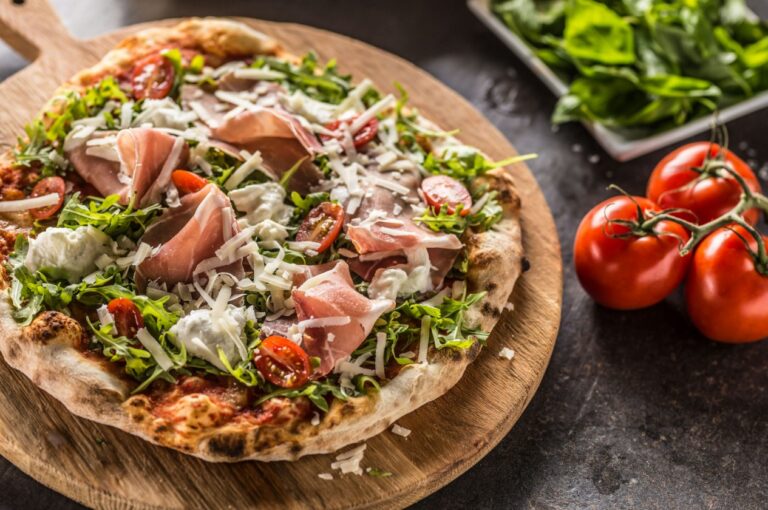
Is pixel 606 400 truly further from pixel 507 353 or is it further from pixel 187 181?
pixel 187 181

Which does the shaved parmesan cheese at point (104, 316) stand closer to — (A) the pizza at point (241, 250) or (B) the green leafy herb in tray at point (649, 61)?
(A) the pizza at point (241, 250)

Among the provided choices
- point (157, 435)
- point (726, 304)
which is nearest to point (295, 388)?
point (157, 435)

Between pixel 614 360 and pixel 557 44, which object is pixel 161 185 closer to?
pixel 614 360

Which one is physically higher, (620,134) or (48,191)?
(48,191)

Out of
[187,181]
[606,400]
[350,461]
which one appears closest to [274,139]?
[187,181]

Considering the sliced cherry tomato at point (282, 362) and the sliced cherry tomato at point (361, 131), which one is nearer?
the sliced cherry tomato at point (282, 362)

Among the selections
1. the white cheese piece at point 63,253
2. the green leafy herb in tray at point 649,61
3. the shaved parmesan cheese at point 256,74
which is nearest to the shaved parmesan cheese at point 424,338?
the white cheese piece at point 63,253

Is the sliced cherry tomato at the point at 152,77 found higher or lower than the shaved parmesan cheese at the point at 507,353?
higher
